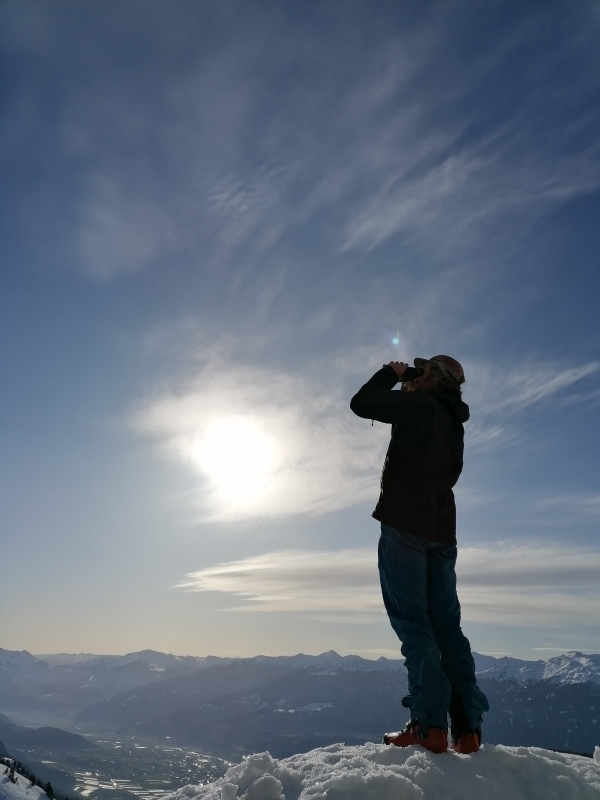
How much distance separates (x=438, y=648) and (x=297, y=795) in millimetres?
1731

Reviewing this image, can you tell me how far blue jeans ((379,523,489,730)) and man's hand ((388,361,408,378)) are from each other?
5.16 ft

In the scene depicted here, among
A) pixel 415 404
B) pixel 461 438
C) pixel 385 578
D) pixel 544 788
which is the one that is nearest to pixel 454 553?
pixel 385 578

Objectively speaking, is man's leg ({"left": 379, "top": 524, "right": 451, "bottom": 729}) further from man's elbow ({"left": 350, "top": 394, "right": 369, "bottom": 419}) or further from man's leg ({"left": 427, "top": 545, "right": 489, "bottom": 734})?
man's elbow ({"left": 350, "top": 394, "right": 369, "bottom": 419})

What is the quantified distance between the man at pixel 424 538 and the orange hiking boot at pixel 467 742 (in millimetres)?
10

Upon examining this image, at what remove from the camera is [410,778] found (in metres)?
3.54

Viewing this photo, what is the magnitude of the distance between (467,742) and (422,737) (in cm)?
41

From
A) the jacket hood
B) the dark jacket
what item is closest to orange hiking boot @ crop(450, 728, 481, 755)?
the dark jacket

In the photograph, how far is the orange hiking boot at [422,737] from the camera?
13.6ft

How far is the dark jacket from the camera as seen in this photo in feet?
16.3

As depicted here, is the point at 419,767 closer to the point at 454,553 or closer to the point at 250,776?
the point at 250,776

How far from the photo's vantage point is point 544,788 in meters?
3.63

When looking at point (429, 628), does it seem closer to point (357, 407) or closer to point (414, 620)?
point (414, 620)

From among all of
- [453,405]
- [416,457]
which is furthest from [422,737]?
[453,405]

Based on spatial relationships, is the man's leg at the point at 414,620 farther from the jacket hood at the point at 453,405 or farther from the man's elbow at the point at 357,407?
the jacket hood at the point at 453,405
